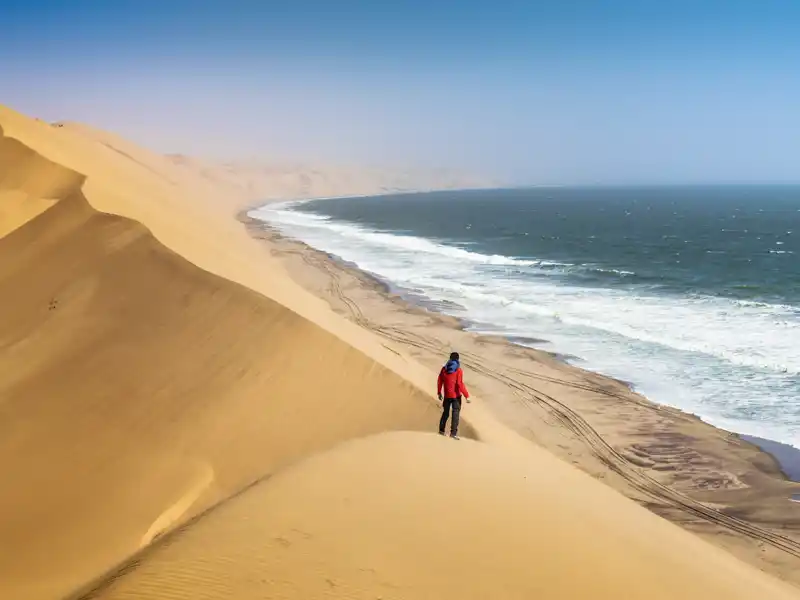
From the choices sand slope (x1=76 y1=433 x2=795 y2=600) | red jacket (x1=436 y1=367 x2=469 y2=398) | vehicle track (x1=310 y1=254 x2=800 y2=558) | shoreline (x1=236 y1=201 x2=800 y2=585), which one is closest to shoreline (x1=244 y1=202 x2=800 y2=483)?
shoreline (x1=236 y1=201 x2=800 y2=585)

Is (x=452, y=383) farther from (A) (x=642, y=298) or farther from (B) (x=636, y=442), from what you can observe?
(A) (x=642, y=298)

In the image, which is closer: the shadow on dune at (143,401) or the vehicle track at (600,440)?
the shadow on dune at (143,401)

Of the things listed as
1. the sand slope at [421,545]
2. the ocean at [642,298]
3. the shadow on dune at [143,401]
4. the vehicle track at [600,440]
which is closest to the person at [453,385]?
the sand slope at [421,545]

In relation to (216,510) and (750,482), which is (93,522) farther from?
(750,482)

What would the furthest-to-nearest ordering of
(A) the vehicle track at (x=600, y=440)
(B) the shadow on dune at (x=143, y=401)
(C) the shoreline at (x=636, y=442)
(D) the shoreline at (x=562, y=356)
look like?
1. (D) the shoreline at (x=562, y=356)
2. (C) the shoreline at (x=636, y=442)
3. (A) the vehicle track at (x=600, y=440)
4. (B) the shadow on dune at (x=143, y=401)

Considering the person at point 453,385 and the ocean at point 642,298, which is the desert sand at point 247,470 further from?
the ocean at point 642,298

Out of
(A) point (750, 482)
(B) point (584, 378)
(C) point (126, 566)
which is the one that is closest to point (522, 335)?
(B) point (584, 378)

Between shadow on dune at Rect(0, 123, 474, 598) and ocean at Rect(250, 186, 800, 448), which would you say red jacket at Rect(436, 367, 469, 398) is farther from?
ocean at Rect(250, 186, 800, 448)
